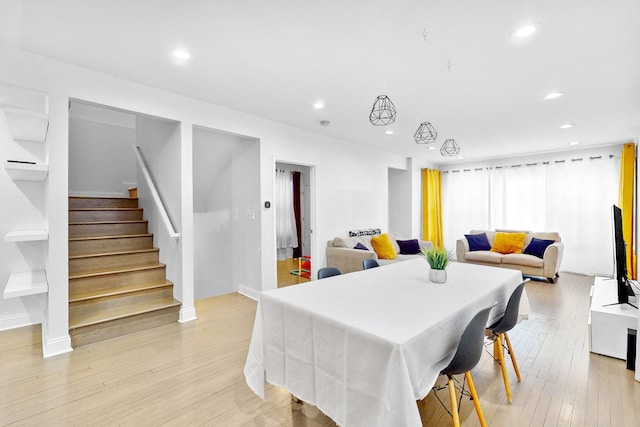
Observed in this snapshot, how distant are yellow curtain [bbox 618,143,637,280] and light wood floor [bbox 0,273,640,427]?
10.7 feet

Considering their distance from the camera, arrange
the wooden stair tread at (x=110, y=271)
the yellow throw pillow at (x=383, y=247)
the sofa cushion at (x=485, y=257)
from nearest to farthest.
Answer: the wooden stair tread at (x=110, y=271) → the yellow throw pillow at (x=383, y=247) → the sofa cushion at (x=485, y=257)

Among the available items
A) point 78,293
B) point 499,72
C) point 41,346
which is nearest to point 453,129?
point 499,72

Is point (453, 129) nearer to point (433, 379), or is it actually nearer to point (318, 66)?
point (318, 66)

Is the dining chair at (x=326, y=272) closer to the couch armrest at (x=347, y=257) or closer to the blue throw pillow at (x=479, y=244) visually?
the couch armrest at (x=347, y=257)

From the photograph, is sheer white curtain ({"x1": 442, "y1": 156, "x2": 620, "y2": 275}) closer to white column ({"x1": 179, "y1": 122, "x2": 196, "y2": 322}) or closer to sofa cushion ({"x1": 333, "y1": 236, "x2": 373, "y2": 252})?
sofa cushion ({"x1": 333, "y1": 236, "x2": 373, "y2": 252})

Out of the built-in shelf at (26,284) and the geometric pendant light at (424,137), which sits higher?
the geometric pendant light at (424,137)

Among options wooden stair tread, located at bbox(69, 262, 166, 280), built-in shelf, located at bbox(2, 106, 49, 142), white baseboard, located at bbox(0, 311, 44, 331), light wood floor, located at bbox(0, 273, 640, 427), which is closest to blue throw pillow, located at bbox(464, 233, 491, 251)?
light wood floor, located at bbox(0, 273, 640, 427)

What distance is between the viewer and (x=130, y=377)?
7.48 ft

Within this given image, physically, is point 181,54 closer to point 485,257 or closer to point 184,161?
point 184,161

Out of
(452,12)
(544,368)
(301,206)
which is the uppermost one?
(452,12)

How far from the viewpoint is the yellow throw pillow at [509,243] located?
5660 millimetres

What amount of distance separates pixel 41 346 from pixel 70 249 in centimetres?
112

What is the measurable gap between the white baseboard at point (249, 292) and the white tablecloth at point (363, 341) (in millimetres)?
2283

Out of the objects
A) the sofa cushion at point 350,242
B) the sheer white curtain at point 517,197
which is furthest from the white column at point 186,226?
the sheer white curtain at point 517,197
